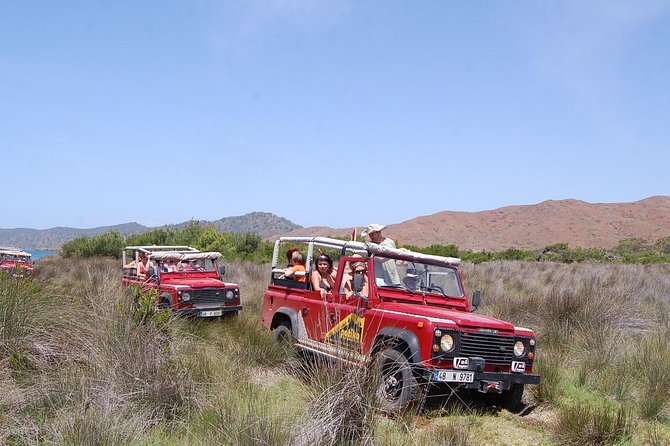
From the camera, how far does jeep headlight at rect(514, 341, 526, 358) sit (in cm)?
718

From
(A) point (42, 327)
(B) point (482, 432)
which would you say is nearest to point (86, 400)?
(A) point (42, 327)

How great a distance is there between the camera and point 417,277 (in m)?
8.05

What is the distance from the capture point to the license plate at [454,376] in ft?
21.4

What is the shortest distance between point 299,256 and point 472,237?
76089 millimetres

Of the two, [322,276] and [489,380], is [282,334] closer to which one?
[322,276]

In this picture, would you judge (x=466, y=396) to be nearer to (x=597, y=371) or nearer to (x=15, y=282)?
(x=597, y=371)

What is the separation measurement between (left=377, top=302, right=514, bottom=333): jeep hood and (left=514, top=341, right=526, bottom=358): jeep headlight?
19cm

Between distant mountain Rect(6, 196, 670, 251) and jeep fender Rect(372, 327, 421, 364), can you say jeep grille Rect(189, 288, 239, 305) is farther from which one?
distant mountain Rect(6, 196, 670, 251)

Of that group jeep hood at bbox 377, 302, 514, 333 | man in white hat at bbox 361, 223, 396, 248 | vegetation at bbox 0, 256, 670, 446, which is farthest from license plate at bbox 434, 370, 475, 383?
man in white hat at bbox 361, 223, 396, 248

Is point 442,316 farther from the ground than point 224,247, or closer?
closer

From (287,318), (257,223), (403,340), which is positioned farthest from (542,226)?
(257,223)

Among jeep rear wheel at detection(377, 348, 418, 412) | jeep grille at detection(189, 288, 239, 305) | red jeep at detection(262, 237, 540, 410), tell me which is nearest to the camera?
jeep rear wheel at detection(377, 348, 418, 412)

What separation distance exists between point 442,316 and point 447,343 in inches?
16.7

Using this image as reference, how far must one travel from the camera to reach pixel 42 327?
659 centimetres
